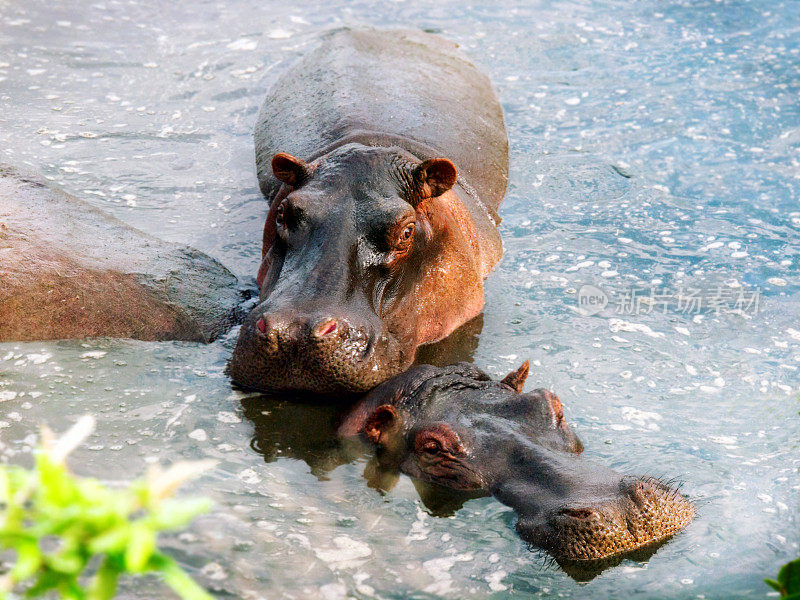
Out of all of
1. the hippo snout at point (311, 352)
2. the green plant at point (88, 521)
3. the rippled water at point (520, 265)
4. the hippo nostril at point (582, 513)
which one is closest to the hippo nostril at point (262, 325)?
the hippo snout at point (311, 352)

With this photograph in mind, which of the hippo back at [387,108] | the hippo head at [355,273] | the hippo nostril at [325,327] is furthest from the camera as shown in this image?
the hippo back at [387,108]

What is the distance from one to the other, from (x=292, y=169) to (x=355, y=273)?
0.92 meters

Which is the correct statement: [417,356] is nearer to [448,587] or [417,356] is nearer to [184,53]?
[448,587]

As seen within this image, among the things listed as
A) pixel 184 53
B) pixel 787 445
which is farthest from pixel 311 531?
pixel 184 53

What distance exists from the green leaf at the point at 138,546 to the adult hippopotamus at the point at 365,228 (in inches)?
136

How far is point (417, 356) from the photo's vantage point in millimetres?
5520

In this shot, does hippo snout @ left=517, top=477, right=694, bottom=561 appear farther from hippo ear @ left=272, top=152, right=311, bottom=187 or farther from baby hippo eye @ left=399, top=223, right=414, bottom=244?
hippo ear @ left=272, top=152, right=311, bottom=187

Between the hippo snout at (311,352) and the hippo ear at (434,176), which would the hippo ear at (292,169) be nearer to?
the hippo ear at (434,176)

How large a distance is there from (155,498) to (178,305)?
4.52 metres

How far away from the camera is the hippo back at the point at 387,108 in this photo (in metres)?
6.71

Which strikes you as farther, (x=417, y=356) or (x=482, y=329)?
(x=482, y=329)

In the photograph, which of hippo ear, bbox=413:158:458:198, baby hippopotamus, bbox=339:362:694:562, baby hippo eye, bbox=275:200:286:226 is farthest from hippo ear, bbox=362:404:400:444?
hippo ear, bbox=413:158:458:198

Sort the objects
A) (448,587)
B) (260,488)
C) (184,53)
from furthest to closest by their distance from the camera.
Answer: (184,53)
(260,488)
(448,587)

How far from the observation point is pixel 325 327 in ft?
14.9
